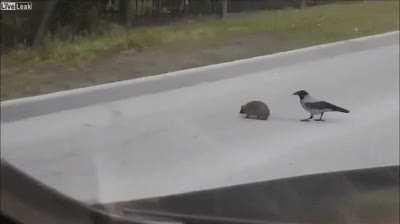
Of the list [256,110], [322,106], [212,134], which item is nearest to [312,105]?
[322,106]

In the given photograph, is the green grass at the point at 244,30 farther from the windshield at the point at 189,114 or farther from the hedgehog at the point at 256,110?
the hedgehog at the point at 256,110

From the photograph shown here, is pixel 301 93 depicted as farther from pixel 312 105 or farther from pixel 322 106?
pixel 322 106

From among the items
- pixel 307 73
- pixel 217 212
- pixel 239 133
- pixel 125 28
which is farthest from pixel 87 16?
pixel 307 73

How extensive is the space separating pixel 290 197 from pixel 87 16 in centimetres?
151

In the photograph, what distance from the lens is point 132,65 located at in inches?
158

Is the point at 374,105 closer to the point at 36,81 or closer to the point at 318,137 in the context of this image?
the point at 318,137

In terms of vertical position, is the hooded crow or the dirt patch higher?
the dirt patch
